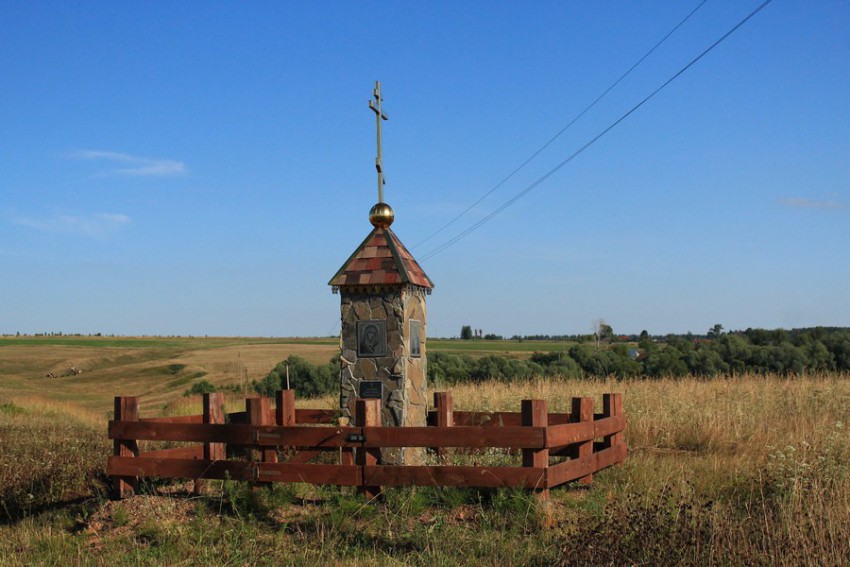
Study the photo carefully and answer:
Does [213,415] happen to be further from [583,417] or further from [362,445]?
[583,417]

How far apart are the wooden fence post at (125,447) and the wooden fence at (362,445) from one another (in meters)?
0.01

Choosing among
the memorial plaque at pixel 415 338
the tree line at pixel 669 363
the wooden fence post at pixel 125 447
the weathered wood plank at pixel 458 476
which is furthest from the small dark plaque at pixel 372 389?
the tree line at pixel 669 363

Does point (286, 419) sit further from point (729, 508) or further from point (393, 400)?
point (729, 508)

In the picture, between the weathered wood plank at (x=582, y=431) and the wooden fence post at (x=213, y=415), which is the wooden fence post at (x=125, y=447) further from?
the weathered wood plank at (x=582, y=431)

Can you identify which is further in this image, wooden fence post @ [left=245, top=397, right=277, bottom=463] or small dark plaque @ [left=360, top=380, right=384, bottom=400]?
small dark plaque @ [left=360, top=380, right=384, bottom=400]

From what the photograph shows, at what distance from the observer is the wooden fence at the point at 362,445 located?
8258 millimetres

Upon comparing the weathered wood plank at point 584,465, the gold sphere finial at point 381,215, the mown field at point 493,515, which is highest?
the gold sphere finial at point 381,215

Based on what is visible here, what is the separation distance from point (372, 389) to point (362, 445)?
2.67 metres

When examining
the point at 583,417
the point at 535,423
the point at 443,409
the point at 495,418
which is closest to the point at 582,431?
the point at 583,417

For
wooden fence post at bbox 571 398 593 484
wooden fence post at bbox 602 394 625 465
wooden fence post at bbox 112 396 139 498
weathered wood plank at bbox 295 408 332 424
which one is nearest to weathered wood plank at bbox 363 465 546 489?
wooden fence post at bbox 571 398 593 484

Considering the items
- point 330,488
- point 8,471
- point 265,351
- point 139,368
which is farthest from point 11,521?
point 265,351

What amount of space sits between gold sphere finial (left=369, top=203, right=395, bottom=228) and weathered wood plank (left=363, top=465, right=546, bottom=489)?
15.1 feet

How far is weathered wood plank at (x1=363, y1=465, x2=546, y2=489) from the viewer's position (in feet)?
26.9

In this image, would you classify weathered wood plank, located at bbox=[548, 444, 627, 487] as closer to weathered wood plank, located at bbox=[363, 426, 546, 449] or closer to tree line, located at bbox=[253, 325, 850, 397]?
weathered wood plank, located at bbox=[363, 426, 546, 449]
